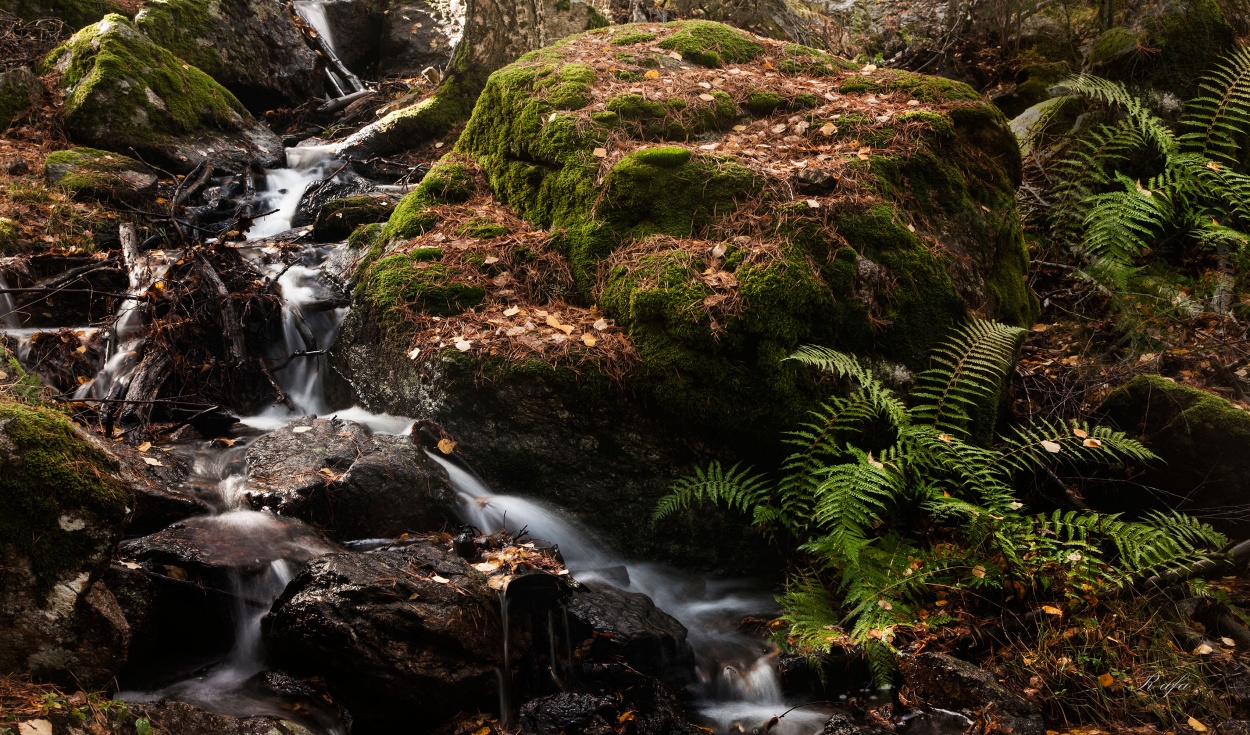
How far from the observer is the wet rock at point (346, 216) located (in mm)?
7559

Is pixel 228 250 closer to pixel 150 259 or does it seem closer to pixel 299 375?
pixel 150 259

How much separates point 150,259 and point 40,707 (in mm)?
4637

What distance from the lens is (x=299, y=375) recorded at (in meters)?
5.96

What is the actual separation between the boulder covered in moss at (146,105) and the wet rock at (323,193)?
1.43m

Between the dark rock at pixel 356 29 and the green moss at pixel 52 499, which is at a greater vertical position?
the dark rock at pixel 356 29

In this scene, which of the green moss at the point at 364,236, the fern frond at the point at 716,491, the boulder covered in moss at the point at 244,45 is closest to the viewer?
the fern frond at the point at 716,491

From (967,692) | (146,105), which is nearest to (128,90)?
(146,105)

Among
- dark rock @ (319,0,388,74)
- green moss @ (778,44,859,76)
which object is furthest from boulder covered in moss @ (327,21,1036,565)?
dark rock @ (319,0,388,74)

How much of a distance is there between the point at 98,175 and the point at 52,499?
6.21 metres

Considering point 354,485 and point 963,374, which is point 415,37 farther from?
point 963,374

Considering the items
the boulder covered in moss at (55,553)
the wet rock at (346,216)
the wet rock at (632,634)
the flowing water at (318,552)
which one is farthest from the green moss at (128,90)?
the wet rock at (632,634)

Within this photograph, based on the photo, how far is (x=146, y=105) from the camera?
9.05 metres

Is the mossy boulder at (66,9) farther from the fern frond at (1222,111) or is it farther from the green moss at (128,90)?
the fern frond at (1222,111)

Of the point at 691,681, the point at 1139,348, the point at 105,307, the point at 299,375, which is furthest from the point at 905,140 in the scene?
the point at 105,307
